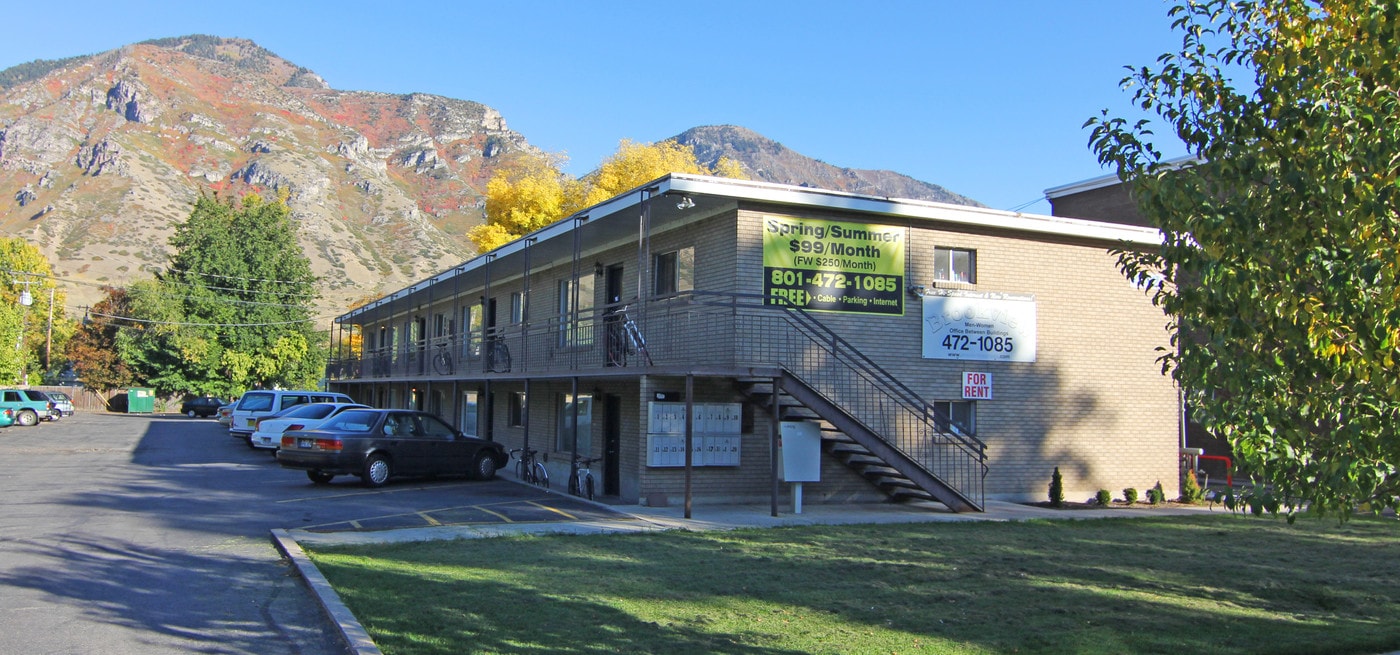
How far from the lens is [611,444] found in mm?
19844

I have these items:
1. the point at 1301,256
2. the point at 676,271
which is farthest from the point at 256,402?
the point at 1301,256

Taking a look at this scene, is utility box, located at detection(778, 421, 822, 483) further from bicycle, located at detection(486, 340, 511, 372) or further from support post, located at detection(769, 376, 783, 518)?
bicycle, located at detection(486, 340, 511, 372)

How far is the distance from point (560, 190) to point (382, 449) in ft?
104

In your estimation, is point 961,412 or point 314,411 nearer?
point 961,412

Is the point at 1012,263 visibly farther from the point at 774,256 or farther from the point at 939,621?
the point at 939,621

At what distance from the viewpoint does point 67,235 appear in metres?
126

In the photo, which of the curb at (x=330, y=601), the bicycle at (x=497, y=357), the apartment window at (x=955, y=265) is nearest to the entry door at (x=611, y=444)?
the bicycle at (x=497, y=357)

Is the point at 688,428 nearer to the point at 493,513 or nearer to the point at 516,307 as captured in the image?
the point at 493,513

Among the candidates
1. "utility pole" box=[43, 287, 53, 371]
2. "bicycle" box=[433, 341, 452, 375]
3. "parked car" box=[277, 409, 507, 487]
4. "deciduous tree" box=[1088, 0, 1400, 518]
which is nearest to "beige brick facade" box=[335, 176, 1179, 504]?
"parked car" box=[277, 409, 507, 487]

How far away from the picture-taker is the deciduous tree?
5.53 m

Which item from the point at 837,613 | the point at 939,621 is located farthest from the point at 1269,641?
the point at 837,613

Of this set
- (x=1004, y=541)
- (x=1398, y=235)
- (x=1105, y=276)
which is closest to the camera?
(x=1398, y=235)

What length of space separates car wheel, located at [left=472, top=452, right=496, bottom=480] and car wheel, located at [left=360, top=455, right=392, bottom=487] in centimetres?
205

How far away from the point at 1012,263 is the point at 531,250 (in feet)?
33.4
